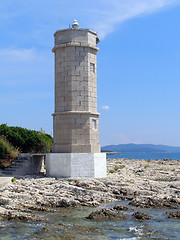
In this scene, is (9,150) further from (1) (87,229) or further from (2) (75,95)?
(1) (87,229)

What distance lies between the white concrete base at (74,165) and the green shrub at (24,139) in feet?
14.7

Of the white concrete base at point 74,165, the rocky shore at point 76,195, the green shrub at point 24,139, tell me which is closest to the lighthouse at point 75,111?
the white concrete base at point 74,165

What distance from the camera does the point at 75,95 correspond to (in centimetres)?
1697

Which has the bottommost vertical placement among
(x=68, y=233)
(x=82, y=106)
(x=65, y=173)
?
(x=68, y=233)

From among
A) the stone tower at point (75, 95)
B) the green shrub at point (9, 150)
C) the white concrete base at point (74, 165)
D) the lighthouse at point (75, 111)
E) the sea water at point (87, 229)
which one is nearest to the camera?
the sea water at point (87, 229)

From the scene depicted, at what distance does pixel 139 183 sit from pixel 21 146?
9192 millimetres

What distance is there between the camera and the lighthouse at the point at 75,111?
54.7 ft

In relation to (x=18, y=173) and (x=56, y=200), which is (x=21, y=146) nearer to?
(x=18, y=173)

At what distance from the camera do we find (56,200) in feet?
39.2

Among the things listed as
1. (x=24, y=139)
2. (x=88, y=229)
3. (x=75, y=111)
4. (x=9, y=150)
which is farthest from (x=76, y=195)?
(x=24, y=139)

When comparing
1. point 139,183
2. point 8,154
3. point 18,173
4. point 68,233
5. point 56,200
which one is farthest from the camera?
point 8,154

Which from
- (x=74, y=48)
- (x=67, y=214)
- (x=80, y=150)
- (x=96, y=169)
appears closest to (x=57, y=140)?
(x=80, y=150)

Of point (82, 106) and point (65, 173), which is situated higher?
point (82, 106)

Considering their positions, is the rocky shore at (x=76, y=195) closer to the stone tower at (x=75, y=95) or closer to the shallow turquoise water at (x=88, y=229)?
the shallow turquoise water at (x=88, y=229)
